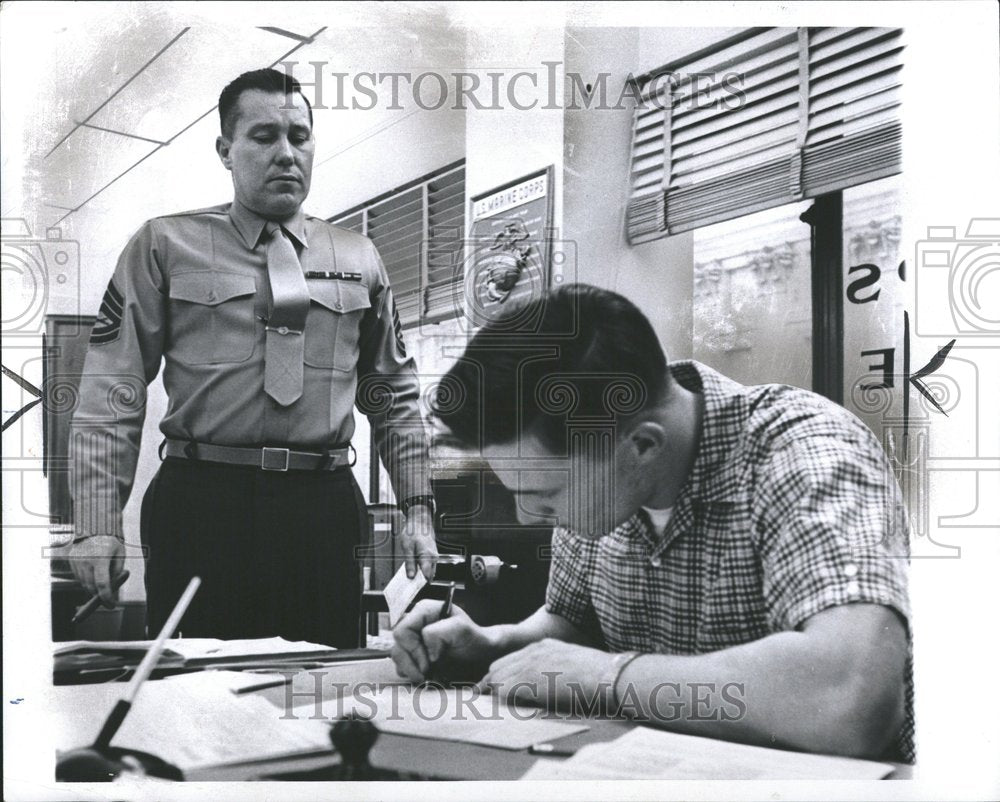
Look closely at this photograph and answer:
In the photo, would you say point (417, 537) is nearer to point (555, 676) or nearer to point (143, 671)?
point (555, 676)

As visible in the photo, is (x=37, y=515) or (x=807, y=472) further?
(x=37, y=515)

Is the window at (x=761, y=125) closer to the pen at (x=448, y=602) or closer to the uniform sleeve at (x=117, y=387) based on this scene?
the pen at (x=448, y=602)

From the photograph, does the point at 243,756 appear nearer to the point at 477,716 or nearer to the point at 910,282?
the point at 477,716

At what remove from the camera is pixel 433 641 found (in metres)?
2.58

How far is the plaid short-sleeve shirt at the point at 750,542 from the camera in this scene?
2.42 metres

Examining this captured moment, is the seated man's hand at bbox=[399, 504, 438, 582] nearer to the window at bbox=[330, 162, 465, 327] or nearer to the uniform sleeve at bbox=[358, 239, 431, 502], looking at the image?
the uniform sleeve at bbox=[358, 239, 431, 502]

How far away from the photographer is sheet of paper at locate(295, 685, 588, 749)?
251 cm

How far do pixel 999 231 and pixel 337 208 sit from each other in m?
1.75

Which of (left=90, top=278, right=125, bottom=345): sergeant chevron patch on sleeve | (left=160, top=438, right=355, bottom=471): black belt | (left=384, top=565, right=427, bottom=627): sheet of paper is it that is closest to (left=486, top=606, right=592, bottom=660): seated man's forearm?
(left=384, top=565, right=427, bottom=627): sheet of paper

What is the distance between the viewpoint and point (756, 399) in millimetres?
2549

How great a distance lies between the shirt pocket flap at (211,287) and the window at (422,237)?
0.94ft

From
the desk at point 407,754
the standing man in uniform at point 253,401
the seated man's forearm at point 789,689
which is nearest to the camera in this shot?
the seated man's forearm at point 789,689

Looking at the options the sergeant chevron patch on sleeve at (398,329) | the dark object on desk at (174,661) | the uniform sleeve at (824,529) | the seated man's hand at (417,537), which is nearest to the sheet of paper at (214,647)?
the dark object on desk at (174,661)

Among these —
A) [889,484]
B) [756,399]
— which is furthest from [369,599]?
[889,484]
